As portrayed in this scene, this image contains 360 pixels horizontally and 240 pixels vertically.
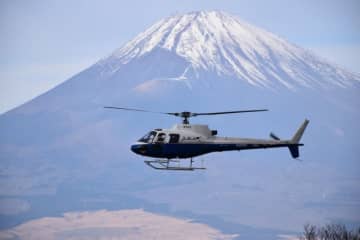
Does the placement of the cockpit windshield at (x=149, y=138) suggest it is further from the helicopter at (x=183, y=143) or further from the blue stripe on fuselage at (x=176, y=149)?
the blue stripe on fuselage at (x=176, y=149)

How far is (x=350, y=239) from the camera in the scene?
229ft

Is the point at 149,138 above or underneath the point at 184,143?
above

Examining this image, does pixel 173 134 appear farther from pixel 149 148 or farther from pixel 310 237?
pixel 310 237

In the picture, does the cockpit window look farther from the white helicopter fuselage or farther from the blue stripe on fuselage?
the blue stripe on fuselage

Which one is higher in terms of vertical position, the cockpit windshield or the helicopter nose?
the cockpit windshield

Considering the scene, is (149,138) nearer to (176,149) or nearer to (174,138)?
(174,138)

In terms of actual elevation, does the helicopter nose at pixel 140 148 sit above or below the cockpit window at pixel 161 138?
below

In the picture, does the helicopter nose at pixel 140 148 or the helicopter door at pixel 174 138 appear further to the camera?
the helicopter nose at pixel 140 148

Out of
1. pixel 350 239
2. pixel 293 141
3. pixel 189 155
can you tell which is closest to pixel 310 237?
pixel 350 239

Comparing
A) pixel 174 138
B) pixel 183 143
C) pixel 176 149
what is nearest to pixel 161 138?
pixel 174 138

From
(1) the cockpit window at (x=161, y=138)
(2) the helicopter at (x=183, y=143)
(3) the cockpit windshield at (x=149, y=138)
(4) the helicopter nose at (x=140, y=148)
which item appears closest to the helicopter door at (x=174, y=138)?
(2) the helicopter at (x=183, y=143)

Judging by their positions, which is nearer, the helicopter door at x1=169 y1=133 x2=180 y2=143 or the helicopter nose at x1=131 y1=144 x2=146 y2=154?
the helicopter door at x1=169 y1=133 x2=180 y2=143

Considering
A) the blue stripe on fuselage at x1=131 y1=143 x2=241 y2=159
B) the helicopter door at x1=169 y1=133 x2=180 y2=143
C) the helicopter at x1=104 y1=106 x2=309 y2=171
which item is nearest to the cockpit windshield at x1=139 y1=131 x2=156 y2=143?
the helicopter at x1=104 y1=106 x2=309 y2=171

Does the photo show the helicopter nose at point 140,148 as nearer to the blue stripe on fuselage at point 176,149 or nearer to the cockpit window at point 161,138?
the blue stripe on fuselage at point 176,149
